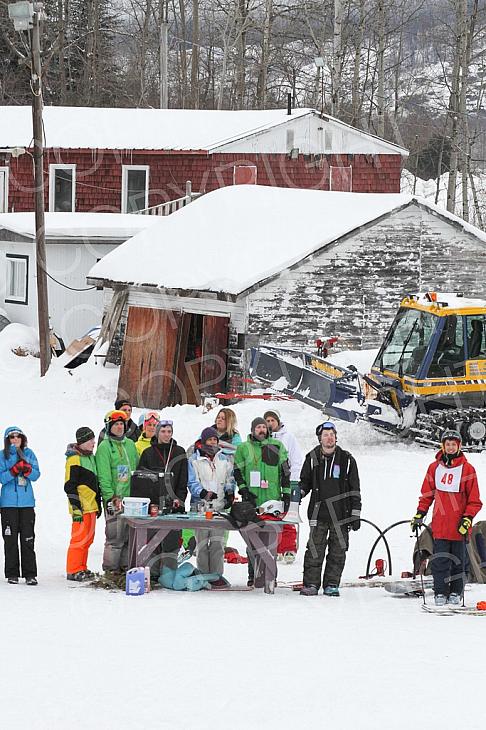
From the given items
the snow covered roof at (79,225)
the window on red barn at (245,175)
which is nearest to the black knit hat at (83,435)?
the snow covered roof at (79,225)

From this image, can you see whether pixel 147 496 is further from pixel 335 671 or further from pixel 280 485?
pixel 335 671

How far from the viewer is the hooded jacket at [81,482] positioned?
1095 cm

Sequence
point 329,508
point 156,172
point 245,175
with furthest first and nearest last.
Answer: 1. point 156,172
2. point 245,175
3. point 329,508

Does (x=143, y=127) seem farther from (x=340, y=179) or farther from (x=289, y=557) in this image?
(x=289, y=557)

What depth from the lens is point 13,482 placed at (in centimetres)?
1091

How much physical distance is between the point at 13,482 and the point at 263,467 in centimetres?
209

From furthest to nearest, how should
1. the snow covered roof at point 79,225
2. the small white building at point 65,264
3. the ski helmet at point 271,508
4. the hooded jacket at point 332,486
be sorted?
the small white building at point 65,264 < the snow covered roof at point 79,225 < the ski helmet at point 271,508 < the hooded jacket at point 332,486

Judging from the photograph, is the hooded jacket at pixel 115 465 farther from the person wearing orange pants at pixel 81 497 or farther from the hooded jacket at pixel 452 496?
the hooded jacket at pixel 452 496

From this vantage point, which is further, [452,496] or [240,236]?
[240,236]

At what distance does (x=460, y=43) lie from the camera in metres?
35.6

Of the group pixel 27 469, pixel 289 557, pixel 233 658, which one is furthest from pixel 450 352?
pixel 233 658

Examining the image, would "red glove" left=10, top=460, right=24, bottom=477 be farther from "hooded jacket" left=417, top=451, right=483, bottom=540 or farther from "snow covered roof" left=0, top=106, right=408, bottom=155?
"snow covered roof" left=0, top=106, right=408, bottom=155

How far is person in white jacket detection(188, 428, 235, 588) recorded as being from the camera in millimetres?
11016

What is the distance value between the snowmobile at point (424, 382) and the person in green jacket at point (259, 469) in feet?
23.3
